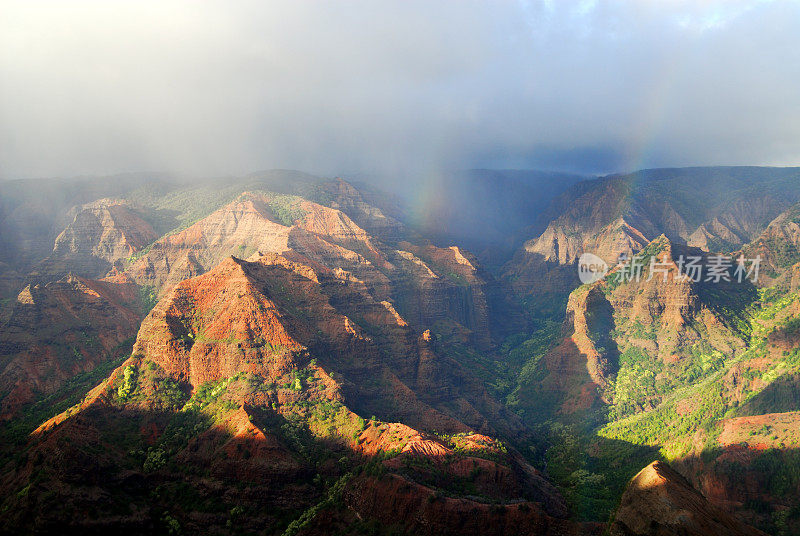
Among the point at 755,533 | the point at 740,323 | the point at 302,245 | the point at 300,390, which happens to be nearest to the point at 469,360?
the point at 302,245

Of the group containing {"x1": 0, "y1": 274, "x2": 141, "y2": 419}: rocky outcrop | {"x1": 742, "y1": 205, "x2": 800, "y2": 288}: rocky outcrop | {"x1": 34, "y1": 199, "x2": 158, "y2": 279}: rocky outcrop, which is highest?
{"x1": 742, "y1": 205, "x2": 800, "y2": 288}: rocky outcrop

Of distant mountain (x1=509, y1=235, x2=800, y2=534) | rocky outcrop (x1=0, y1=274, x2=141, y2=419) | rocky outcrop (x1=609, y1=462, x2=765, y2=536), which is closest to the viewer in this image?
rocky outcrop (x1=609, y1=462, x2=765, y2=536)

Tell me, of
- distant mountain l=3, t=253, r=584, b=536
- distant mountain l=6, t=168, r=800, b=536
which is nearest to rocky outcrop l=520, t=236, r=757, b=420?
distant mountain l=6, t=168, r=800, b=536

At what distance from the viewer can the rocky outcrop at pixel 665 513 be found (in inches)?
1590

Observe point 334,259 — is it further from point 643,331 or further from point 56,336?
point 643,331

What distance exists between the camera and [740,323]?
134 m

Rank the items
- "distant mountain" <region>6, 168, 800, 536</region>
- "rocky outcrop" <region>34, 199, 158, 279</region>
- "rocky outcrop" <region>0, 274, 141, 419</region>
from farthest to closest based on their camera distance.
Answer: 1. "rocky outcrop" <region>34, 199, 158, 279</region>
2. "rocky outcrop" <region>0, 274, 141, 419</region>
3. "distant mountain" <region>6, 168, 800, 536</region>

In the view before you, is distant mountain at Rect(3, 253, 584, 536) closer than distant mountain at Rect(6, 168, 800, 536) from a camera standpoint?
Yes

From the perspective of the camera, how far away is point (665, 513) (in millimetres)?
41531

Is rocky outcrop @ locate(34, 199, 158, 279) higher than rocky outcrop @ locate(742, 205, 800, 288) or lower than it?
lower

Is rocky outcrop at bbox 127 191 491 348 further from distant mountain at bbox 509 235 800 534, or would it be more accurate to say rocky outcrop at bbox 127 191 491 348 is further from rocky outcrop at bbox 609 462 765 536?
rocky outcrop at bbox 609 462 765 536

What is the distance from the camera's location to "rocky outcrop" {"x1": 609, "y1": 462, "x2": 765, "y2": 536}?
4038cm

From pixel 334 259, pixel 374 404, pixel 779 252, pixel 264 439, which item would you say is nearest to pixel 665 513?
pixel 264 439

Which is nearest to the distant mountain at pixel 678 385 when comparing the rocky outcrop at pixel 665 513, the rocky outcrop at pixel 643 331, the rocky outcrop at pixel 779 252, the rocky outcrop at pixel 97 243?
the rocky outcrop at pixel 643 331
